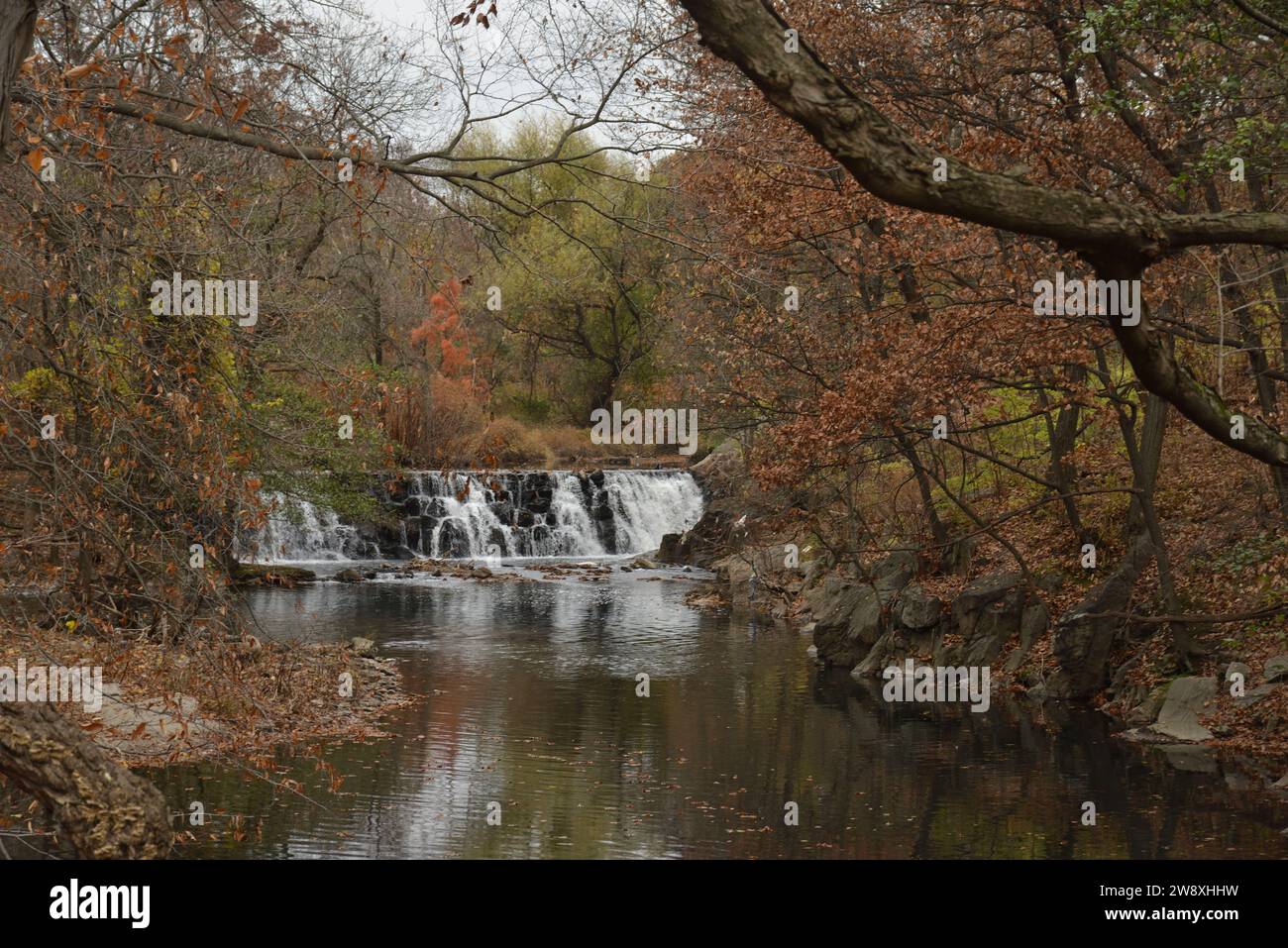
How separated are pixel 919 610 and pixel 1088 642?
2.94m

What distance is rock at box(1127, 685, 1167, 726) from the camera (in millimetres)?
14284

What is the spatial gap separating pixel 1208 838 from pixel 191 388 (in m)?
8.37

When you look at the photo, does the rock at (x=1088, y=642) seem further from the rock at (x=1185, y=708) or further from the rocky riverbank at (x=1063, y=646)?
the rock at (x=1185, y=708)

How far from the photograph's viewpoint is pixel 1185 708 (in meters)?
13.8

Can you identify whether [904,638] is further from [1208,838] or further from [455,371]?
[455,371]

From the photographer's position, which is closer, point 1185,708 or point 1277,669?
point 1277,669

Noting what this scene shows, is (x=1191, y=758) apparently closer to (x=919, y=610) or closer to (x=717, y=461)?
(x=919, y=610)

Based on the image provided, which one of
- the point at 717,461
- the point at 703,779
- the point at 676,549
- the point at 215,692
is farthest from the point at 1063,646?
the point at 717,461

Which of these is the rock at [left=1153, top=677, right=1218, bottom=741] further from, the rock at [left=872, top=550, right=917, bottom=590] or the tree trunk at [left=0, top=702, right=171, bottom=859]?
the tree trunk at [left=0, top=702, right=171, bottom=859]

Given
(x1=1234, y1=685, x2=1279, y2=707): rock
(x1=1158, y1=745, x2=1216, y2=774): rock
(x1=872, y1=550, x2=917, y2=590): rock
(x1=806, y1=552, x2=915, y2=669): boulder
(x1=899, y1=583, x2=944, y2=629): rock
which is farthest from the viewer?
(x1=872, y1=550, x2=917, y2=590): rock

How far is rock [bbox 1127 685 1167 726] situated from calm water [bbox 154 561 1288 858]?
0.48 meters

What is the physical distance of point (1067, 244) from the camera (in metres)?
5.00

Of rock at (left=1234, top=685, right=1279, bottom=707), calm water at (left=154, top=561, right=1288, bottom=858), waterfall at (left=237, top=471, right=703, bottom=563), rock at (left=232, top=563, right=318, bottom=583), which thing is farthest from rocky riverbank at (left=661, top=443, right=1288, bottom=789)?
waterfall at (left=237, top=471, right=703, bottom=563)

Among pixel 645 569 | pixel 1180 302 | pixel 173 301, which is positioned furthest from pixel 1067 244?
pixel 645 569
